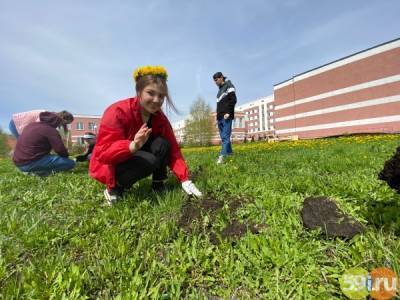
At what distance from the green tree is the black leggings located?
144ft

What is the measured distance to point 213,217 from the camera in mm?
2041

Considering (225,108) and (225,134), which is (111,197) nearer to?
(225,134)

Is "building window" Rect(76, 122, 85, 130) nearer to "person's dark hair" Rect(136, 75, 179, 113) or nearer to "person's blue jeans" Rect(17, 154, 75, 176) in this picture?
"person's blue jeans" Rect(17, 154, 75, 176)

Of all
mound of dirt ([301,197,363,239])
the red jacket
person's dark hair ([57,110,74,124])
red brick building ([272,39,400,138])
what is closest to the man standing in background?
the red jacket

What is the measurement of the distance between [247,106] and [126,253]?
300ft

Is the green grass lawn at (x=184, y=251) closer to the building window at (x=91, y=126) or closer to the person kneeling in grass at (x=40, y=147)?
the person kneeling in grass at (x=40, y=147)

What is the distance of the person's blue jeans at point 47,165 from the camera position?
468 cm

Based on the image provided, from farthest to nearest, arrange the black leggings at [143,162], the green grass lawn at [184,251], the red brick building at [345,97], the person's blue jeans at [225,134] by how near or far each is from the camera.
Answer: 1. the red brick building at [345,97]
2. the person's blue jeans at [225,134]
3. the black leggings at [143,162]
4. the green grass lawn at [184,251]

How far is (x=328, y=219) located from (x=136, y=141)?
5.53 feet

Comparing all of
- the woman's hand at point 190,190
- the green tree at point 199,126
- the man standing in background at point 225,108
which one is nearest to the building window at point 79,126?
the green tree at point 199,126

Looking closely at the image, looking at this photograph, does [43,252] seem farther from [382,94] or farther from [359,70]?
[359,70]

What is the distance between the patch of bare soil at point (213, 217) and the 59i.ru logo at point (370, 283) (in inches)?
27.3

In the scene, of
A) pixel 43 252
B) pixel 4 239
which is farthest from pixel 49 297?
pixel 4 239

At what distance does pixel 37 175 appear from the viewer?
189 inches
